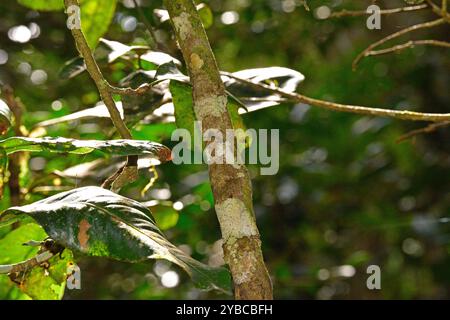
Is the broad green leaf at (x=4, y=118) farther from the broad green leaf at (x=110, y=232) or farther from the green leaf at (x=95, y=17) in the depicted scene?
the green leaf at (x=95, y=17)

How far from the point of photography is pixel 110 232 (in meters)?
0.88

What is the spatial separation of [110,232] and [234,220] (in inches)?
5.7

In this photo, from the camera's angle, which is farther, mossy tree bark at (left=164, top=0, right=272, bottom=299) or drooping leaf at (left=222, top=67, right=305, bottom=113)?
drooping leaf at (left=222, top=67, right=305, bottom=113)

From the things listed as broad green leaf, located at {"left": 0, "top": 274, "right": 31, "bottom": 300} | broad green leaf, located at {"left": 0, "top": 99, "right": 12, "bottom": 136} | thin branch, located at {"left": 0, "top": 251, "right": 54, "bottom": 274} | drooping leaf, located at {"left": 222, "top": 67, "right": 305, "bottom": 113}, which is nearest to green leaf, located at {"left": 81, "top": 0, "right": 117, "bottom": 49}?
drooping leaf, located at {"left": 222, "top": 67, "right": 305, "bottom": 113}

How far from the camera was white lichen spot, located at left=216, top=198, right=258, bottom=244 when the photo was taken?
2.97ft

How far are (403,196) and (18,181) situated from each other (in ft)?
4.88

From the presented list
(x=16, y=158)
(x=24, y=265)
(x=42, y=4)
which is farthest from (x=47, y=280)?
(x=42, y=4)

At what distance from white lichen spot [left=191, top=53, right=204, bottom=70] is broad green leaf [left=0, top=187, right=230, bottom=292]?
216 mm

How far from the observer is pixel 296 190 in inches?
100.0

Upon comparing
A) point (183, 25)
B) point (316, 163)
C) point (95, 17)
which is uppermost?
point (316, 163)

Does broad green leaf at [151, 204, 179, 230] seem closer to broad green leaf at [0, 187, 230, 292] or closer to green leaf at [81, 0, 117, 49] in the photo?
green leaf at [81, 0, 117, 49]

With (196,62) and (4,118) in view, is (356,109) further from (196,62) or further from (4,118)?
(4,118)

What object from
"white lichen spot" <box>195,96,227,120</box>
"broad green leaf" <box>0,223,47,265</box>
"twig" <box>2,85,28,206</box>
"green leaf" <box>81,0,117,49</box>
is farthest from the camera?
"twig" <box>2,85,28,206</box>
